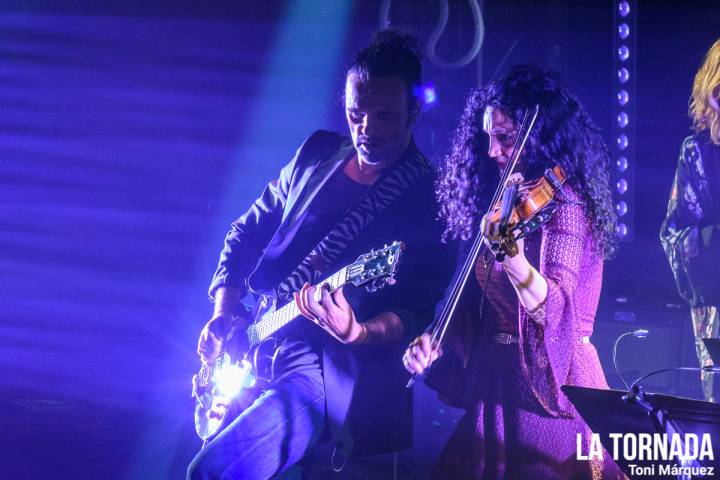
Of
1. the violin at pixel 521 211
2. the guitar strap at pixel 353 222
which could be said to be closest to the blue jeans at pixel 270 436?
the guitar strap at pixel 353 222

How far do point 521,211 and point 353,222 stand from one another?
93 centimetres

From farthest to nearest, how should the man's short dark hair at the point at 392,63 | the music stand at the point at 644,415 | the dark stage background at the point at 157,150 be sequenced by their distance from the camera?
1. the dark stage background at the point at 157,150
2. the man's short dark hair at the point at 392,63
3. the music stand at the point at 644,415

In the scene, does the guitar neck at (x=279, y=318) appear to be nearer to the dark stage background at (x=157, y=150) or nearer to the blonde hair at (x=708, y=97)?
the dark stage background at (x=157, y=150)

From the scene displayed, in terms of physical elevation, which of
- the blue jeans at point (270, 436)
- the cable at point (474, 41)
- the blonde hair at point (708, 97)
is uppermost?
the cable at point (474, 41)

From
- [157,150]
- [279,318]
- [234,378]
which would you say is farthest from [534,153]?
[157,150]

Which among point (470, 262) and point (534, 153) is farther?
point (534, 153)

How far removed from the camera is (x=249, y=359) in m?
2.89

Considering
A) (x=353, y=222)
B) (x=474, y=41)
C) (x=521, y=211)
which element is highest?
(x=474, y=41)

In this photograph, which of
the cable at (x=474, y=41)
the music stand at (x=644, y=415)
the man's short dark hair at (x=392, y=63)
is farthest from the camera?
the cable at (x=474, y=41)

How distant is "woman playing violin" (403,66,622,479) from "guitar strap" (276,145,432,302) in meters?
0.33

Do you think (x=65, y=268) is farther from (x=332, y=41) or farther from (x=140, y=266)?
(x=332, y=41)

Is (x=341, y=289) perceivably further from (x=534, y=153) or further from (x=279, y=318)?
(x=534, y=153)

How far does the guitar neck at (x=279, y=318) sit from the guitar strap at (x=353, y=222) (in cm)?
10

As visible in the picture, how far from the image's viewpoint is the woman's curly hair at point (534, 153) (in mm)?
2260
